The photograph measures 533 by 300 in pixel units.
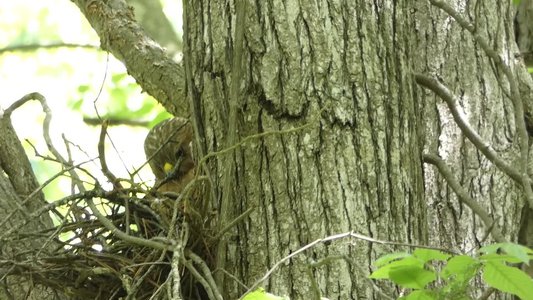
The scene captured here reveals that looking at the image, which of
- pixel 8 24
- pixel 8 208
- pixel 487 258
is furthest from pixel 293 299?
pixel 8 24

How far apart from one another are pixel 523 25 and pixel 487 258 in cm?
307

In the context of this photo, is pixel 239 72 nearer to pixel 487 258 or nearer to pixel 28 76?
pixel 487 258

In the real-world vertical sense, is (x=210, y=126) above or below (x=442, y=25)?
below

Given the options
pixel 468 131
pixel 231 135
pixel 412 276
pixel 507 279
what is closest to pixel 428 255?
pixel 412 276

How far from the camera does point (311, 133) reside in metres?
2.63

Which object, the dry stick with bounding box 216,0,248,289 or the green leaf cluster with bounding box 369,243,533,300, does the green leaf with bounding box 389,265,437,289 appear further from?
the dry stick with bounding box 216,0,248,289

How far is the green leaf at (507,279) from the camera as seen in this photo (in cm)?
191

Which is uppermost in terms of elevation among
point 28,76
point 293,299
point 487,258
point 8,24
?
point 8,24

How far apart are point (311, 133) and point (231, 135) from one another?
0.25 meters

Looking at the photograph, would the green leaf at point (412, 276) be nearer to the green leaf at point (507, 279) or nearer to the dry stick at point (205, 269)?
the green leaf at point (507, 279)

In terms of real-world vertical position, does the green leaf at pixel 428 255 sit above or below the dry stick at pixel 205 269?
above

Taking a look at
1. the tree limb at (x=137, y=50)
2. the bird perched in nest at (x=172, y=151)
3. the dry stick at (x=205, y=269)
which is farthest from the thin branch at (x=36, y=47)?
the dry stick at (x=205, y=269)

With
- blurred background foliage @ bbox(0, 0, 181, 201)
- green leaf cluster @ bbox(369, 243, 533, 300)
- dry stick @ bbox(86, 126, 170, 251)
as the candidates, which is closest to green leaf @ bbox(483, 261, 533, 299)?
green leaf cluster @ bbox(369, 243, 533, 300)

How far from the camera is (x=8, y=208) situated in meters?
3.30
